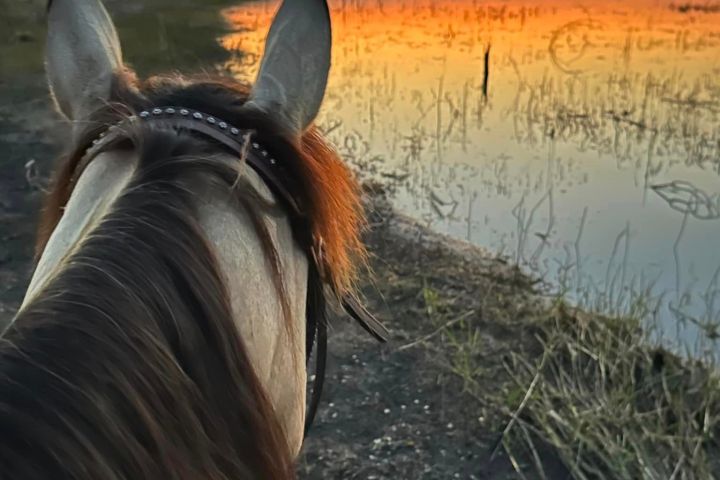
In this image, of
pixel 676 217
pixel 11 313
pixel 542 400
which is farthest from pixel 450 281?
pixel 11 313

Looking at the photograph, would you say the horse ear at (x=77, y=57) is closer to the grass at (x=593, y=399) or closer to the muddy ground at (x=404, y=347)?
the muddy ground at (x=404, y=347)

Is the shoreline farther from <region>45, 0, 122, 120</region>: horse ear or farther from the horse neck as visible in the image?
the horse neck

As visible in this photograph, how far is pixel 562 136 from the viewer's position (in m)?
6.47

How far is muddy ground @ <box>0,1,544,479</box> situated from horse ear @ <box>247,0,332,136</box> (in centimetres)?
56

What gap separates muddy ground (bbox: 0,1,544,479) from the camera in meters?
2.81

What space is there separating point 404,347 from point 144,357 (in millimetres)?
2685

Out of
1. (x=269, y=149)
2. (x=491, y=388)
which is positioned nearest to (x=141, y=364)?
(x=269, y=149)

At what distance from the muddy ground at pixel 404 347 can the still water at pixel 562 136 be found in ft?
1.14

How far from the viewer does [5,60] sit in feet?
29.3

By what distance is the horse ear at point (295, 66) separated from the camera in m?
1.25

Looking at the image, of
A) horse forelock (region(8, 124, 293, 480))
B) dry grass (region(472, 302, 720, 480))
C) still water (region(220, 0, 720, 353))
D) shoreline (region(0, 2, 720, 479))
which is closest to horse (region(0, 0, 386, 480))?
horse forelock (region(8, 124, 293, 480))

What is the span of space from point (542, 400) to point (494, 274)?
147 cm

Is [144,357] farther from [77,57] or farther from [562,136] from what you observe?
[562,136]

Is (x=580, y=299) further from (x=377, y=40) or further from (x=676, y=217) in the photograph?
(x=377, y=40)
